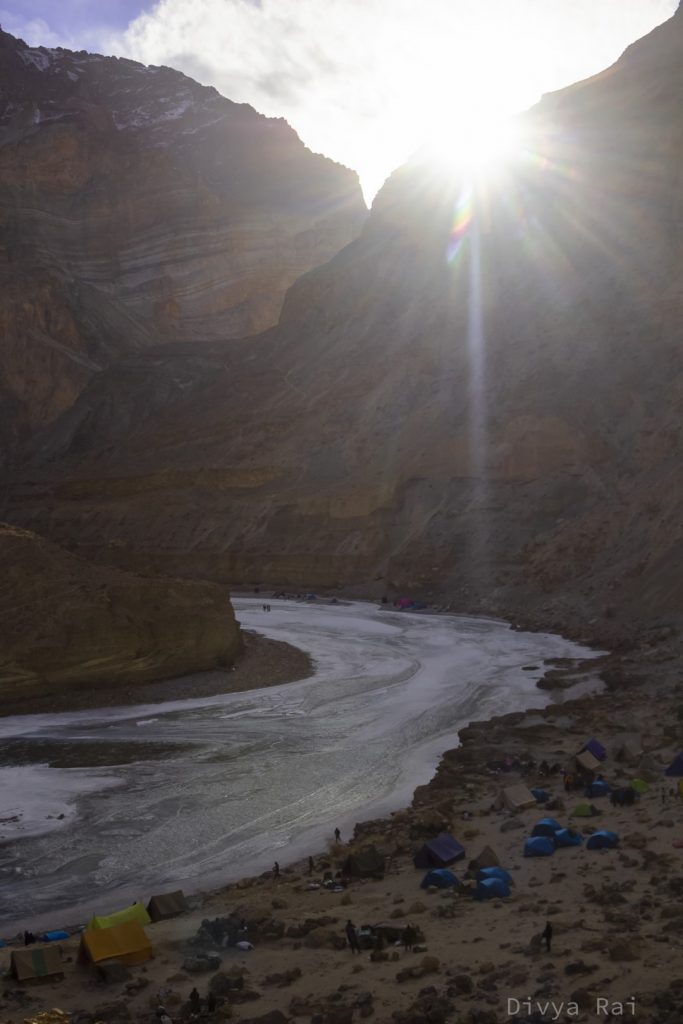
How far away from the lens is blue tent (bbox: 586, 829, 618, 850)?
11.8 metres

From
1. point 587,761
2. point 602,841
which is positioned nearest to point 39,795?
point 587,761

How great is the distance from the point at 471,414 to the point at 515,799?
38384mm

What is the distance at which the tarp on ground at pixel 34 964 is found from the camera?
9.17 m

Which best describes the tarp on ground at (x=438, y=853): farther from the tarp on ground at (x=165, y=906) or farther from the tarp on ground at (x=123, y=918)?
the tarp on ground at (x=123, y=918)

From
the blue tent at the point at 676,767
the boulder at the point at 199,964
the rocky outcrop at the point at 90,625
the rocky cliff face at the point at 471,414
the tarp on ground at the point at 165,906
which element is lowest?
the tarp on ground at the point at 165,906

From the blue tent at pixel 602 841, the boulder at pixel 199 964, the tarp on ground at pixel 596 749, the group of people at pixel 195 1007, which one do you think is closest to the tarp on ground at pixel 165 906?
the boulder at pixel 199 964

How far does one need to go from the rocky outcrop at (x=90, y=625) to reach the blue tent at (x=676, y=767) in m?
14.9

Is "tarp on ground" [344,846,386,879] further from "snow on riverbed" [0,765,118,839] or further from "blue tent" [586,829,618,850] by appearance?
"snow on riverbed" [0,765,118,839]

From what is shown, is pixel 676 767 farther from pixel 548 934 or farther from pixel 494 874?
pixel 548 934

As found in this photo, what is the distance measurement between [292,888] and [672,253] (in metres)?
44.3

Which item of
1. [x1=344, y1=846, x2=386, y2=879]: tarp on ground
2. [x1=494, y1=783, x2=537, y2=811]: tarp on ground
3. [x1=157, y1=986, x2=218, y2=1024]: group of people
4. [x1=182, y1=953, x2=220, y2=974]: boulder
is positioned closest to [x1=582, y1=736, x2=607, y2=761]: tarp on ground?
[x1=494, y1=783, x2=537, y2=811]: tarp on ground

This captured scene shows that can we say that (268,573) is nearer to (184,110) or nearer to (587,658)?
(587,658)

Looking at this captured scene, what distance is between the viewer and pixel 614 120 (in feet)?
186

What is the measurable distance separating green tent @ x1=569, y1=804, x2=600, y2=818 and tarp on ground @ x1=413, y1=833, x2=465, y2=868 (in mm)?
1988
